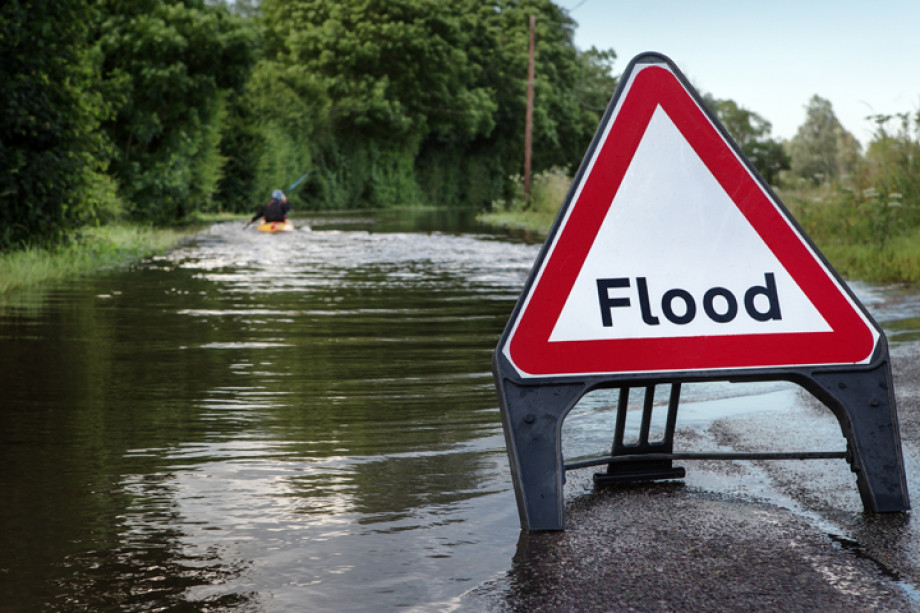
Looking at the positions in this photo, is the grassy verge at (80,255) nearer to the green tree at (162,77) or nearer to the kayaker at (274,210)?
the green tree at (162,77)

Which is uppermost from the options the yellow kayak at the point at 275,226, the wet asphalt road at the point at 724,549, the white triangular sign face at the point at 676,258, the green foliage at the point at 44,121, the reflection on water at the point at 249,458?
the green foliage at the point at 44,121

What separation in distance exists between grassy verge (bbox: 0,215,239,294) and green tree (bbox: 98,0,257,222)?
2.92m

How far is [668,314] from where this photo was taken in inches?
154

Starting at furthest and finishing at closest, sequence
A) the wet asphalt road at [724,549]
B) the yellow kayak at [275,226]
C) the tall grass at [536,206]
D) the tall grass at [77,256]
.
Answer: the tall grass at [536,206] → the yellow kayak at [275,226] → the tall grass at [77,256] → the wet asphalt road at [724,549]

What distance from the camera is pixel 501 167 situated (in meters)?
75.7

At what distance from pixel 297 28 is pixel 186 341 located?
56959 millimetres

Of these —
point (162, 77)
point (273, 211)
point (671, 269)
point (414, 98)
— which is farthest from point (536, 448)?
point (414, 98)

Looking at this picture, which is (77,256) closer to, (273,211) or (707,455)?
(273,211)

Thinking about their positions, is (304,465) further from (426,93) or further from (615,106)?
(426,93)

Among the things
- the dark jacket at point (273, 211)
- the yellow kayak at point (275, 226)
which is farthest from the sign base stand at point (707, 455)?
the dark jacket at point (273, 211)

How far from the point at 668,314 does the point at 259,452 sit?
2.01 metres

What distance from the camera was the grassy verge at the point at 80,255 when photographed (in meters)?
13.8

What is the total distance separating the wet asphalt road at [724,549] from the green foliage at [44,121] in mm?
12226

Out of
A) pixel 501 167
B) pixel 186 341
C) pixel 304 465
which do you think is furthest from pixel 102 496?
pixel 501 167
